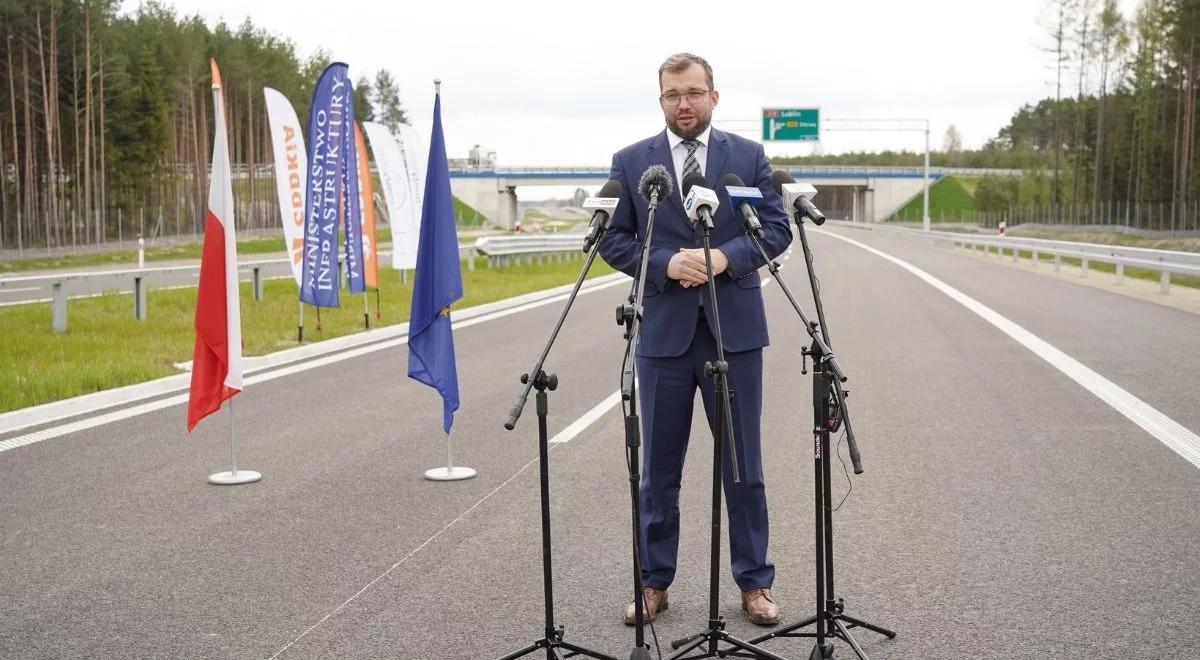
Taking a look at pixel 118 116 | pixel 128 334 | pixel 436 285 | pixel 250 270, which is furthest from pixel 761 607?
pixel 118 116

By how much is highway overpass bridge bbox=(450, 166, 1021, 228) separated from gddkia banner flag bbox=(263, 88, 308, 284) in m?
89.8

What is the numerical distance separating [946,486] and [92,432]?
6.20 m

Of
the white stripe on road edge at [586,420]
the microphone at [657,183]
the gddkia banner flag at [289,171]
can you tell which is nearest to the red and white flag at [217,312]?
the white stripe on road edge at [586,420]

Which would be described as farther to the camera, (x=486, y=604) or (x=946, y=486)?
(x=946, y=486)

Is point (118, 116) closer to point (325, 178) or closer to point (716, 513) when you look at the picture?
point (325, 178)

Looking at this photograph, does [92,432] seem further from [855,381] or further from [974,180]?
[974,180]

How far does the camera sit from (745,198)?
14.3 feet

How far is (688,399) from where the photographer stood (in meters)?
4.93

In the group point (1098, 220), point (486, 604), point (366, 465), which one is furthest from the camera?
point (1098, 220)

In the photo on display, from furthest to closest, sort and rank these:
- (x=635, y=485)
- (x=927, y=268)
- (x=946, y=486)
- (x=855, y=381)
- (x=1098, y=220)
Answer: (x=1098, y=220), (x=927, y=268), (x=855, y=381), (x=946, y=486), (x=635, y=485)

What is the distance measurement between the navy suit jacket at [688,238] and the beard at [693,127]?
0.07m

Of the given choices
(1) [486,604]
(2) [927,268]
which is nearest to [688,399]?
Answer: (1) [486,604]

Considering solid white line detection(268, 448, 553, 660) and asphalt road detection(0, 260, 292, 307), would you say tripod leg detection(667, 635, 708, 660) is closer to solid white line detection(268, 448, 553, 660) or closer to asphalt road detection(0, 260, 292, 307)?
solid white line detection(268, 448, 553, 660)

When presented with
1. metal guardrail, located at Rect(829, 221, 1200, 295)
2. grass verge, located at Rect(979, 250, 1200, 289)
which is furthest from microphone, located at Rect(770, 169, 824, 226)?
grass verge, located at Rect(979, 250, 1200, 289)
